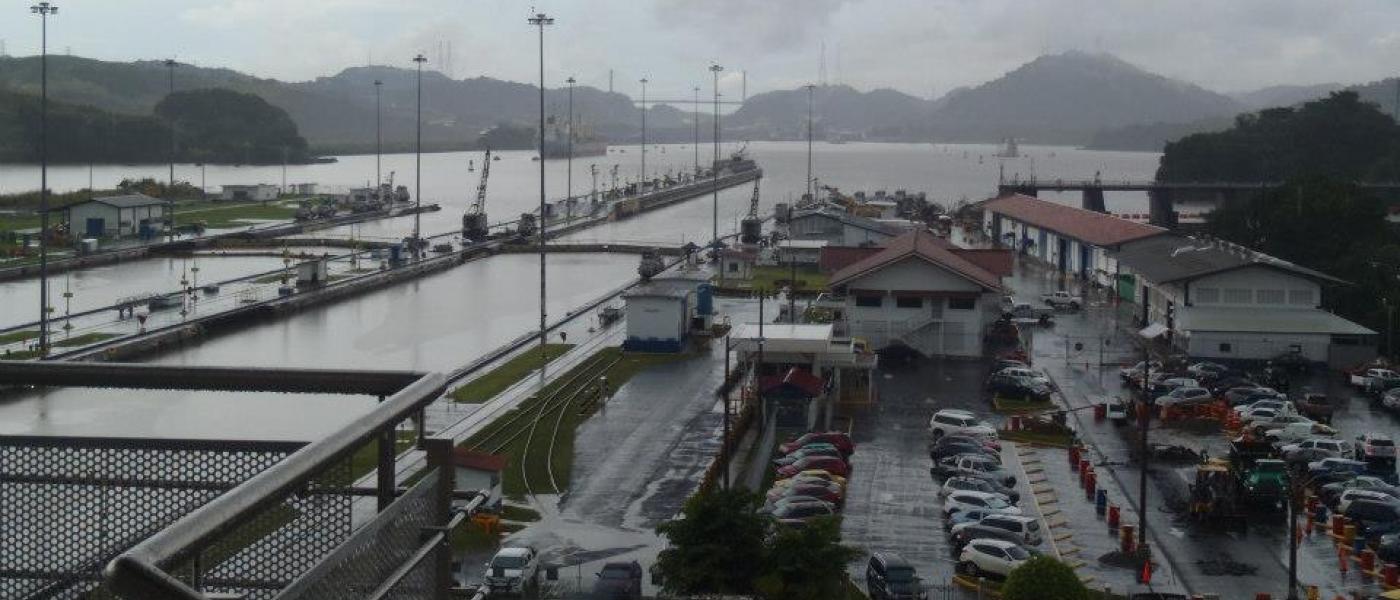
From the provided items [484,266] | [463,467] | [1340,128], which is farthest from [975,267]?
[1340,128]

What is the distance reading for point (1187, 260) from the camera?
13.9 metres

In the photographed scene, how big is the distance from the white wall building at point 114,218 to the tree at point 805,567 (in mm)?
18516

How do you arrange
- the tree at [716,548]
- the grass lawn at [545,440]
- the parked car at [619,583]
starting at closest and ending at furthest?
the tree at [716,548] < the parked car at [619,583] < the grass lawn at [545,440]

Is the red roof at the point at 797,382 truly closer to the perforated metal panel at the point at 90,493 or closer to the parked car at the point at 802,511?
the parked car at the point at 802,511

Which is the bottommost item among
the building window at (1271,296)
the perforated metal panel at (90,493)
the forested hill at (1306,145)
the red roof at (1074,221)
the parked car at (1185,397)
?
the parked car at (1185,397)

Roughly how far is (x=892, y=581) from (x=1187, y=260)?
8.85 m

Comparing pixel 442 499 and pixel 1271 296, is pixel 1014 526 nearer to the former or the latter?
pixel 442 499

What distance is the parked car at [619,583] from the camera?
5.92 metres

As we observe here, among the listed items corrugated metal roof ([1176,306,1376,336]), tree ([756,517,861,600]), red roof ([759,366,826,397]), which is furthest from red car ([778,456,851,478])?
corrugated metal roof ([1176,306,1376,336])

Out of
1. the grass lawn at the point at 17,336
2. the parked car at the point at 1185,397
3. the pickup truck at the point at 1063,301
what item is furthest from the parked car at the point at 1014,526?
the pickup truck at the point at 1063,301

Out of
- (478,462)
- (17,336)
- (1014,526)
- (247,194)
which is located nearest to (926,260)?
(1014,526)

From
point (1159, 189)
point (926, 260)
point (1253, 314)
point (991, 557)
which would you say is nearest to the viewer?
point (991, 557)

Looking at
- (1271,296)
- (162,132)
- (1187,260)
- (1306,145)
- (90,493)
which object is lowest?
(1271,296)

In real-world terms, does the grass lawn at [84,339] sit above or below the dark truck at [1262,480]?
above
